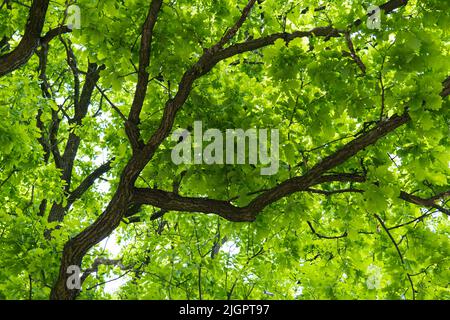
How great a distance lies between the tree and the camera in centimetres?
489

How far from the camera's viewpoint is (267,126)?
5594 mm

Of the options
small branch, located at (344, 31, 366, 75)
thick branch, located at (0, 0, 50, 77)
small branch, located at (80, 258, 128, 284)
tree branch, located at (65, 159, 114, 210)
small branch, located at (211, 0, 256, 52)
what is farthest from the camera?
tree branch, located at (65, 159, 114, 210)

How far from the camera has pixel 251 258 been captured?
23.5 feet

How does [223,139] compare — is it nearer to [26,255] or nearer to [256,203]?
[256,203]

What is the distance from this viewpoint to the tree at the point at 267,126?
4.89 metres

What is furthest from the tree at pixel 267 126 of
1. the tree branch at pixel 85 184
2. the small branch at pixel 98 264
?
the tree branch at pixel 85 184

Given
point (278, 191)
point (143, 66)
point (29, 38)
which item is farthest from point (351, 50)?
point (29, 38)

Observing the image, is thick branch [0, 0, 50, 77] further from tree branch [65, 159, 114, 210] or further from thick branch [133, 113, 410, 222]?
tree branch [65, 159, 114, 210]

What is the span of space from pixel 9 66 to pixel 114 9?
1540mm

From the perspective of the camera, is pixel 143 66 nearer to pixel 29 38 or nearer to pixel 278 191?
pixel 29 38

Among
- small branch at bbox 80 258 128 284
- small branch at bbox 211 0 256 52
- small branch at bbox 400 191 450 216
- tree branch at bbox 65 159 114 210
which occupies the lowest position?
small branch at bbox 400 191 450 216

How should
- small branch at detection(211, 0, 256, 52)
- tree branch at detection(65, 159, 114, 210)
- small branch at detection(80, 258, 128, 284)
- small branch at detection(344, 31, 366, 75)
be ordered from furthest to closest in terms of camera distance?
1. tree branch at detection(65, 159, 114, 210)
2. small branch at detection(80, 258, 128, 284)
3. small branch at detection(211, 0, 256, 52)
4. small branch at detection(344, 31, 366, 75)

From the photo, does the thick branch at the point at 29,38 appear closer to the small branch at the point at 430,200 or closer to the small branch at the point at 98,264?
the small branch at the point at 98,264

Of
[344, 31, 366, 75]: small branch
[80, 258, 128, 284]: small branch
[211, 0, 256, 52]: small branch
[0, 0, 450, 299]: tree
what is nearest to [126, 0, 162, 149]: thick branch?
[0, 0, 450, 299]: tree
